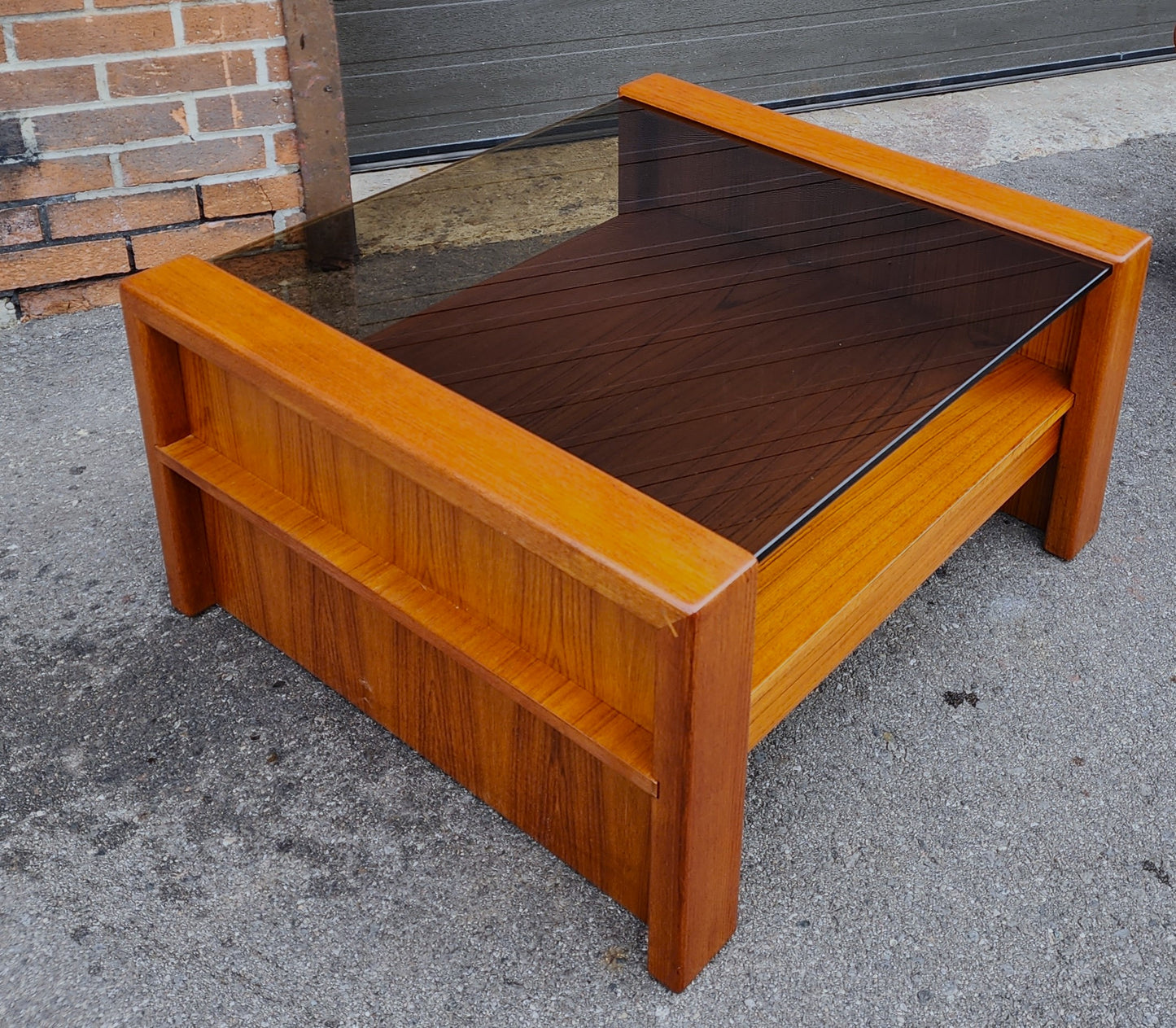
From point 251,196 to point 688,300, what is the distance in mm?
1288

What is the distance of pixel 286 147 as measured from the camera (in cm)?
269

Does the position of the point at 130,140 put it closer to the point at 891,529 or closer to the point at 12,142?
the point at 12,142

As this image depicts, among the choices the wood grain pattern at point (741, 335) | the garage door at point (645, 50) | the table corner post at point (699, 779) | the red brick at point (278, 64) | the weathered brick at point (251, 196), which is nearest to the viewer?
the table corner post at point (699, 779)

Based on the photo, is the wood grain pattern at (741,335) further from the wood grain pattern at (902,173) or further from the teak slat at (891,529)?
the teak slat at (891,529)

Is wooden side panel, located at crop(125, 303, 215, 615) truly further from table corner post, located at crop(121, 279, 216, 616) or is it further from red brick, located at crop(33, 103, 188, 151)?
red brick, located at crop(33, 103, 188, 151)

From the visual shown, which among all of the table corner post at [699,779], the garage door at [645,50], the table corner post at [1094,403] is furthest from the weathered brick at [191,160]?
the table corner post at [699,779]

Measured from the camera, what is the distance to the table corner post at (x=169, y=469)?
1.69m

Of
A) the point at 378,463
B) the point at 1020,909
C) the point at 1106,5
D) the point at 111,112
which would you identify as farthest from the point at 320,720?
the point at 1106,5

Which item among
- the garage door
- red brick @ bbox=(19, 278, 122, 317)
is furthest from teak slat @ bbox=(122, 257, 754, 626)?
the garage door

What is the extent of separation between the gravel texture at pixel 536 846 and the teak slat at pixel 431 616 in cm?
30

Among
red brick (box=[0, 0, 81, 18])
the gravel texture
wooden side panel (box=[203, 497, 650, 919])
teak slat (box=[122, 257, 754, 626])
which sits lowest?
the gravel texture

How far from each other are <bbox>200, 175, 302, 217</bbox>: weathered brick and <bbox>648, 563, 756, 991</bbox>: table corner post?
5.94 ft

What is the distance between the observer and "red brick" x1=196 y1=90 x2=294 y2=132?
8.50 feet

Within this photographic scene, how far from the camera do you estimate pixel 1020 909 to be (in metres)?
1.57
